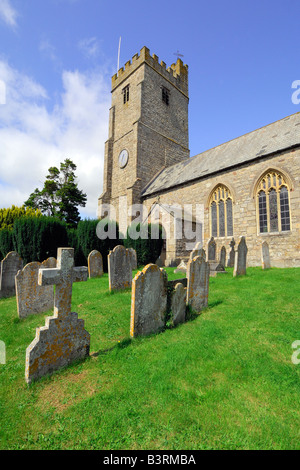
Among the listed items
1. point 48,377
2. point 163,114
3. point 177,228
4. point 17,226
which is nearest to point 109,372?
point 48,377

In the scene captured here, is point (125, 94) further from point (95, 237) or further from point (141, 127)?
point (95, 237)

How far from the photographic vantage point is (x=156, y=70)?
71.7ft

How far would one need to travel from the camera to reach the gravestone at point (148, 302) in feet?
11.8

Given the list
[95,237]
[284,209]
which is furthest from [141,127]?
[284,209]

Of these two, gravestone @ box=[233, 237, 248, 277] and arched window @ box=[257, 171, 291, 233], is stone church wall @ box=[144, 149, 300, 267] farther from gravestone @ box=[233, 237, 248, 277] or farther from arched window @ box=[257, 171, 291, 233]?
gravestone @ box=[233, 237, 248, 277]

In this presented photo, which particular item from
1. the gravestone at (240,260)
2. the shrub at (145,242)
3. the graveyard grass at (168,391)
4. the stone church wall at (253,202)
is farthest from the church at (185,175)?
the graveyard grass at (168,391)

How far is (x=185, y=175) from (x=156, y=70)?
13495 mm

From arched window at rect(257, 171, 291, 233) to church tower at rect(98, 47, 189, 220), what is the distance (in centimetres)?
1031

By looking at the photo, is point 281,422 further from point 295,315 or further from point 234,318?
Result: point 295,315

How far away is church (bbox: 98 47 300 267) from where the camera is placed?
11133mm

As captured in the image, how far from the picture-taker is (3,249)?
40.1 ft

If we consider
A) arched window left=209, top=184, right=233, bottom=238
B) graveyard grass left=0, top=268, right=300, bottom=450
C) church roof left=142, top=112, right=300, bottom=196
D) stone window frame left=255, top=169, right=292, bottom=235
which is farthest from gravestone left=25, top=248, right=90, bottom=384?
church roof left=142, top=112, right=300, bottom=196

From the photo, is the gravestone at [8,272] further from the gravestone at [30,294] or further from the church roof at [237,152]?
the church roof at [237,152]

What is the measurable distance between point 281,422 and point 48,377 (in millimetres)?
2602
